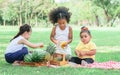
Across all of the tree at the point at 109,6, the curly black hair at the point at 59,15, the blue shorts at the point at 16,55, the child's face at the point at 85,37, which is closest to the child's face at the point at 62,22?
the curly black hair at the point at 59,15

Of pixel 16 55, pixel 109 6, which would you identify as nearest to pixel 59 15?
pixel 16 55

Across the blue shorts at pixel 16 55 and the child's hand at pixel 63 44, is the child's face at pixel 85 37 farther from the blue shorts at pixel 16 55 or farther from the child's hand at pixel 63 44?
the blue shorts at pixel 16 55

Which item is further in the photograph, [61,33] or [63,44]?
[61,33]

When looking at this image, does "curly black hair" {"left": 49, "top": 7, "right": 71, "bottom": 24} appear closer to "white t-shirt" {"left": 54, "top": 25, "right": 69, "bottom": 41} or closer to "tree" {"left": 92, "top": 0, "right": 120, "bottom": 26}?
"white t-shirt" {"left": 54, "top": 25, "right": 69, "bottom": 41}

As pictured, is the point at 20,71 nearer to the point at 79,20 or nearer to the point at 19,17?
the point at 19,17

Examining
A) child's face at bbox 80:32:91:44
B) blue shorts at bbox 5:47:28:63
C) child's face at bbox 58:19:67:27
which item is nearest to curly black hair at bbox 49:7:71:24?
child's face at bbox 58:19:67:27

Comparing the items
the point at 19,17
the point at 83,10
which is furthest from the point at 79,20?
the point at 19,17

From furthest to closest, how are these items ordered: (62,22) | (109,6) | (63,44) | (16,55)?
(109,6) < (62,22) < (63,44) < (16,55)

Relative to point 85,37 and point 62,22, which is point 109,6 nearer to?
point 62,22

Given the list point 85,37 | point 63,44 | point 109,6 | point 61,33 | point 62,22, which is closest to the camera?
point 63,44

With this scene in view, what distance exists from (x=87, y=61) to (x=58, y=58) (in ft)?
2.32

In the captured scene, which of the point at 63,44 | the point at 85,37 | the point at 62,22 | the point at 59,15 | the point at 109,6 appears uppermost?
the point at 109,6

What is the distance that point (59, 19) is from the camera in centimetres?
958

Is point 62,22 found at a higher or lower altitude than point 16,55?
higher
